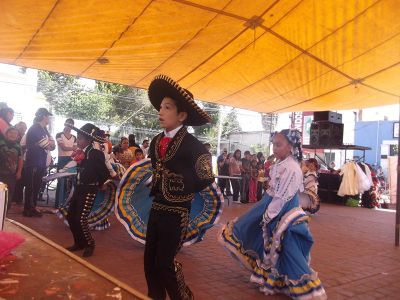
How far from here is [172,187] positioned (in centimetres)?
277

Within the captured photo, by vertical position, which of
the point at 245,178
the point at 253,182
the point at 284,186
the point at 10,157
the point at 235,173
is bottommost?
the point at 253,182

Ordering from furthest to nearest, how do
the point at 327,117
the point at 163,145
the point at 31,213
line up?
the point at 327,117, the point at 31,213, the point at 163,145

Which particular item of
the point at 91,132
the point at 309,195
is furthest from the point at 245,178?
the point at 91,132

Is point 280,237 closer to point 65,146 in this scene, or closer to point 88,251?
point 88,251

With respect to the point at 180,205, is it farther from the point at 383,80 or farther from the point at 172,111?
the point at 383,80

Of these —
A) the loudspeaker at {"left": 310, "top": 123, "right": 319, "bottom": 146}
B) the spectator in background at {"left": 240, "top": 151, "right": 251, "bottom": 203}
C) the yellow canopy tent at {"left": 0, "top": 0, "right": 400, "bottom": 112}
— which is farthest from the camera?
the loudspeaker at {"left": 310, "top": 123, "right": 319, "bottom": 146}

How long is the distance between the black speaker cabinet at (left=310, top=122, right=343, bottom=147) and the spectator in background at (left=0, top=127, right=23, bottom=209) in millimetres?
12472

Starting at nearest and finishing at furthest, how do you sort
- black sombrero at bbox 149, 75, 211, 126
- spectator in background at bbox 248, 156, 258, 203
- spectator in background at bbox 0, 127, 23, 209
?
black sombrero at bbox 149, 75, 211, 126
spectator in background at bbox 0, 127, 23, 209
spectator in background at bbox 248, 156, 258, 203

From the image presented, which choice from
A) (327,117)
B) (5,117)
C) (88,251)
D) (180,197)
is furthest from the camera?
(327,117)

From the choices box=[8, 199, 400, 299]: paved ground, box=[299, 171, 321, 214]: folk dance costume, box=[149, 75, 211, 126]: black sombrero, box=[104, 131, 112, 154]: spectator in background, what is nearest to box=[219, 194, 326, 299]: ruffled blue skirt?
box=[8, 199, 400, 299]: paved ground

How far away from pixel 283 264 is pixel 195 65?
19.3 feet

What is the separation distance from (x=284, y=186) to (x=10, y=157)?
5037mm

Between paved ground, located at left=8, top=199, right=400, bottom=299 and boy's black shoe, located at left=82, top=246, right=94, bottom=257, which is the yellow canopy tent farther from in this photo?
boy's black shoe, located at left=82, top=246, right=94, bottom=257

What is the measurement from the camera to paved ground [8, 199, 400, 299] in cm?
425
